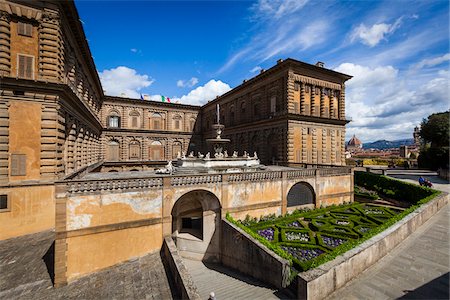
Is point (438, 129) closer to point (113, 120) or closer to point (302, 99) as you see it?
point (302, 99)

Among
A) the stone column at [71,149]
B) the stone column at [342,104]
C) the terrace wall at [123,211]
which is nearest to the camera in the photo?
the terrace wall at [123,211]

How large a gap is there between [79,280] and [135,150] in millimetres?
33759

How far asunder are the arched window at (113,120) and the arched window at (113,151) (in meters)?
3.12

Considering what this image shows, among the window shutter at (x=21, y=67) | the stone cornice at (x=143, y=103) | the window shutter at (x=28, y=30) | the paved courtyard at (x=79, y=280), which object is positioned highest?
the stone cornice at (x=143, y=103)

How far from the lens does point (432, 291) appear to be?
900cm

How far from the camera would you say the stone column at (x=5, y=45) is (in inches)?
547

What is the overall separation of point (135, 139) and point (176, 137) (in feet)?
27.4

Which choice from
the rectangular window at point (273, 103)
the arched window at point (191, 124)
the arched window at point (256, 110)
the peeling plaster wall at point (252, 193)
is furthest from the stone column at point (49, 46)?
the arched window at point (191, 124)

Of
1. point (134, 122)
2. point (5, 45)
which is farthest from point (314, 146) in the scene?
point (134, 122)

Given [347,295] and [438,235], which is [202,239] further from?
[438,235]

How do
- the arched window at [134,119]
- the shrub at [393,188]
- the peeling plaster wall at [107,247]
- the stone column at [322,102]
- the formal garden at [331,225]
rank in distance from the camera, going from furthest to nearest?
the arched window at [134,119]
the stone column at [322,102]
the shrub at [393,188]
the formal garden at [331,225]
the peeling plaster wall at [107,247]

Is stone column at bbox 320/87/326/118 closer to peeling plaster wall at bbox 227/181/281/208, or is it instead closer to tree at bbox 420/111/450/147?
peeling plaster wall at bbox 227/181/281/208

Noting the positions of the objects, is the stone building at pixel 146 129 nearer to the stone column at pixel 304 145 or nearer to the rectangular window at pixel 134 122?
the rectangular window at pixel 134 122

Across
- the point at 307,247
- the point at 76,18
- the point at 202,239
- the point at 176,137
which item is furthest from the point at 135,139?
the point at 307,247
